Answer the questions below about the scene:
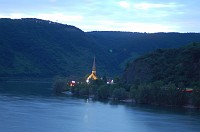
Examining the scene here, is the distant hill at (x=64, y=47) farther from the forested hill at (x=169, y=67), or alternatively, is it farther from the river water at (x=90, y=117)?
the river water at (x=90, y=117)

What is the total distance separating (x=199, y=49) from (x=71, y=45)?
65.8 metres

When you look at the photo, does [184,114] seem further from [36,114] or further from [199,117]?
[36,114]

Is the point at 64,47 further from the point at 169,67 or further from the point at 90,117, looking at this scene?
the point at 90,117

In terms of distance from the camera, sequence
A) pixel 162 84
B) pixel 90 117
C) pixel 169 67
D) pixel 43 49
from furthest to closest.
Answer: pixel 43 49
pixel 169 67
pixel 162 84
pixel 90 117

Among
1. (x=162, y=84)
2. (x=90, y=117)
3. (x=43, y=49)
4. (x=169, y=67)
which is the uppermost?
(x=43, y=49)

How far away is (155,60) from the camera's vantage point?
56469 mm

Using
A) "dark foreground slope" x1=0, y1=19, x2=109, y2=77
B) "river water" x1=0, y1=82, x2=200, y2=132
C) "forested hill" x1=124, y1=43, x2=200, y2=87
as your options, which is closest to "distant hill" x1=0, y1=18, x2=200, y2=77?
"dark foreground slope" x1=0, y1=19, x2=109, y2=77

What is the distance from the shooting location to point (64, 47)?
380 ft

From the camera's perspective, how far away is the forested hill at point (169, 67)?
51.2 meters

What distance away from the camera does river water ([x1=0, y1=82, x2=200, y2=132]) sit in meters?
29.0

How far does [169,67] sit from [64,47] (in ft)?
210

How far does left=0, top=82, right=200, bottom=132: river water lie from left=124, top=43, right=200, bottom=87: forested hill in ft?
33.8

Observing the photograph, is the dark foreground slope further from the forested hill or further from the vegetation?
the vegetation


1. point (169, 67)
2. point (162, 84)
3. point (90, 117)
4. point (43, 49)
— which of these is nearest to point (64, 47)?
point (43, 49)
